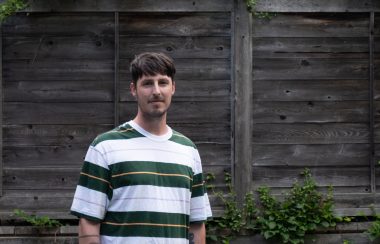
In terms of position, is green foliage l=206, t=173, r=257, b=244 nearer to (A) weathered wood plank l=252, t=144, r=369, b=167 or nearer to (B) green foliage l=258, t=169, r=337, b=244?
(B) green foliage l=258, t=169, r=337, b=244

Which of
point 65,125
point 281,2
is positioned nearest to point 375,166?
point 281,2

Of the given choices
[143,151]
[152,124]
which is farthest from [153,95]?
[143,151]

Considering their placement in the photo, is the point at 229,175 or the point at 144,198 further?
the point at 229,175

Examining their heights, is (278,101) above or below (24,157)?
above

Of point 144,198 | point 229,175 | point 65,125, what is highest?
point 65,125

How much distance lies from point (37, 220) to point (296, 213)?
7.33ft

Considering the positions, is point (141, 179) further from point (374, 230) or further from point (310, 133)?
point (374, 230)

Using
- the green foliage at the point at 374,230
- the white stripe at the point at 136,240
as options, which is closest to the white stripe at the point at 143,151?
the white stripe at the point at 136,240

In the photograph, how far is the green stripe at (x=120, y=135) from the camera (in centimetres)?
323

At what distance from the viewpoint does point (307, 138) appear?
639 cm

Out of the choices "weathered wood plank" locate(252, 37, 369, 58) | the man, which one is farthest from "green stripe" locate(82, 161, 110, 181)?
"weathered wood plank" locate(252, 37, 369, 58)

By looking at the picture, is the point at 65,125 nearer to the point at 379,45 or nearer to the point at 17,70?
the point at 17,70

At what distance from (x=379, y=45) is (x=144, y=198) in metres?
3.94

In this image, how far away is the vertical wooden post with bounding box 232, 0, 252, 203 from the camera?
630 centimetres
